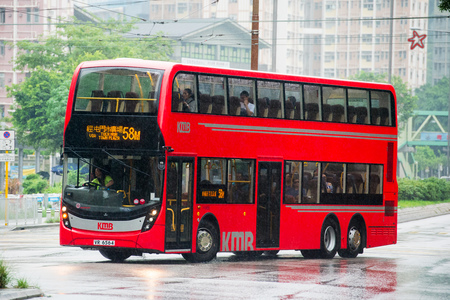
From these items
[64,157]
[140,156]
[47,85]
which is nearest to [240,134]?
[140,156]

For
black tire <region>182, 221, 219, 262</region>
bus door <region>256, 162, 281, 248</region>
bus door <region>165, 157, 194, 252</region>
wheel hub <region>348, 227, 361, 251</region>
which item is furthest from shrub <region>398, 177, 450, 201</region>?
bus door <region>165, 157, 194, 252</region>

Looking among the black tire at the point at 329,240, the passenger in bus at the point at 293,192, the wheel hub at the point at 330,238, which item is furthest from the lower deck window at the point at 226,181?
A: the wheel hub at the point at 330,238

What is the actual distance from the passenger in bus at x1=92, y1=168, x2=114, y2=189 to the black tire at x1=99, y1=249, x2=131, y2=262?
5.97 ft

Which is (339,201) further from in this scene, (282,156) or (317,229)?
(282,156)

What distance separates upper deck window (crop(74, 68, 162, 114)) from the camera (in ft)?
56.2

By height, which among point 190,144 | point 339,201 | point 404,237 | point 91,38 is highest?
point 91,38

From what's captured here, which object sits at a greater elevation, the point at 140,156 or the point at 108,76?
the point at 108,76

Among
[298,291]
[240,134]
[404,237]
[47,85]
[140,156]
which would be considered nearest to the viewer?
[298,291]

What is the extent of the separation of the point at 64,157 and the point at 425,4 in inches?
5865

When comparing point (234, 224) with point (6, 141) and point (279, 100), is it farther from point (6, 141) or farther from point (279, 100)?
point (6, 141)

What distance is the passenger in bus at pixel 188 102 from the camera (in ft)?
57.6

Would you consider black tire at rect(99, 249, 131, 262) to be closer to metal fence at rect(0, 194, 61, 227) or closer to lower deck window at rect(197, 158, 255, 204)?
lower deck window at rect(197, 158, 255, 204)

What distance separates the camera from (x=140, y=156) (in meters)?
17.1

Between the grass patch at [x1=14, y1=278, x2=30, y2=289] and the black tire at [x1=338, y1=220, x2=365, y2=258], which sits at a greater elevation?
the grass patch at [x1=14, y1=278, x2=30, y2=289]
